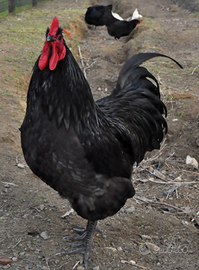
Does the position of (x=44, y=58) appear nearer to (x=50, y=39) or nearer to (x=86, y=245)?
(x=50, y=39)

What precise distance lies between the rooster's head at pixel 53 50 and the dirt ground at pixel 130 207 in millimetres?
1579

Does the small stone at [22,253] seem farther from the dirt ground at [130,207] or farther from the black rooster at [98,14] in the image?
the black rooster at [98,14]

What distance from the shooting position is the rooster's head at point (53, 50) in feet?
8.09

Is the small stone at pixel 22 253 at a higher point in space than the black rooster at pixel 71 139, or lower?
lower

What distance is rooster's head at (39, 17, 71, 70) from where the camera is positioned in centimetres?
246

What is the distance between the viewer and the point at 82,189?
110 inches

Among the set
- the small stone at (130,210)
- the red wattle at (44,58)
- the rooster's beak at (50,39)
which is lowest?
the small stone at (130,210)

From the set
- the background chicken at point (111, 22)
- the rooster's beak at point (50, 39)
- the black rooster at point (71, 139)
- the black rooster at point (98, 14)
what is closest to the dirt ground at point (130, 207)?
the black rooster at point (71, 139)

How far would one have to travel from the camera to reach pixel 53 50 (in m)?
2.46

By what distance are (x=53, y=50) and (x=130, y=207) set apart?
229 cm

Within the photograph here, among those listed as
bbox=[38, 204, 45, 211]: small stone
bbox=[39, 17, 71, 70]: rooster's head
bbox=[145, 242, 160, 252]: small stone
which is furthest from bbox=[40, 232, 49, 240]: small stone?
bbox=[39, 17, 71, 70]: rooster's head

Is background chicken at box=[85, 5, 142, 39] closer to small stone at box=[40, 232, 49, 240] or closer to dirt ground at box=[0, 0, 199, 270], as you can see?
dirt ground at box=[0, 0, 199, 270]

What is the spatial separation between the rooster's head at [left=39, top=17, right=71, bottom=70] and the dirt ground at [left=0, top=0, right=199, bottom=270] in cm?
158

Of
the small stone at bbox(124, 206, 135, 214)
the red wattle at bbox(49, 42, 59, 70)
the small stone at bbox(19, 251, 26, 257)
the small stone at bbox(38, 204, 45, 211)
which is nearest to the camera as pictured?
the red wattle at bbox(49, 42, 59, 70)
